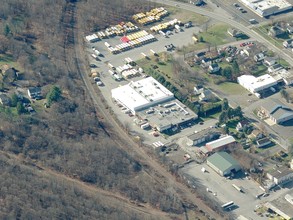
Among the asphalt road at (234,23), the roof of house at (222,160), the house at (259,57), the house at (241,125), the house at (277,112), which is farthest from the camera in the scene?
the asphalt road at (234,23)

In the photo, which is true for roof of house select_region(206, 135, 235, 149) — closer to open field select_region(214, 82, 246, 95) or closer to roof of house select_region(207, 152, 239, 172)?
roof of house select_region(207, 152, 239, 172)

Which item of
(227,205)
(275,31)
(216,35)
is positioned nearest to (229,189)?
(227,205)

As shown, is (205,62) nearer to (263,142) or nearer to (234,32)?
(234,32)

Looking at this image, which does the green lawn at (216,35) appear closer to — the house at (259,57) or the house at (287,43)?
the house at (259,57)

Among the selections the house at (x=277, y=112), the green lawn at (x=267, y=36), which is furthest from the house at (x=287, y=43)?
the house at (x=277, y=112)

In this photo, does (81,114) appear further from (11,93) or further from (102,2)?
(102,2)

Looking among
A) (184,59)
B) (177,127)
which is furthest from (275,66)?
(177,127)
